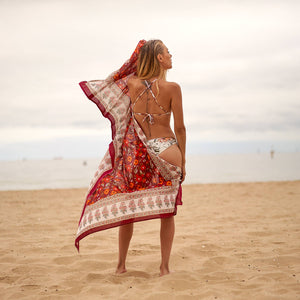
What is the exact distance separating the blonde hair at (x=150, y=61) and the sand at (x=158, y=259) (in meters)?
2.05

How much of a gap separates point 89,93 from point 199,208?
527 centimetres

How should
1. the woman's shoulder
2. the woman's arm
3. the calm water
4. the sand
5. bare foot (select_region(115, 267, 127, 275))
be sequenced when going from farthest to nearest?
1. the calm water
2. bare foot (select_region(115, 267, 127, 275))
3. the woman's shoulder
4. the woman's arm
5. the sand

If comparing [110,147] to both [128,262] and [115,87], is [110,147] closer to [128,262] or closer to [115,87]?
[115,87]

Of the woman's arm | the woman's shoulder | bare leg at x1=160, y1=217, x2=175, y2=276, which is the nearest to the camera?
the woman's arm

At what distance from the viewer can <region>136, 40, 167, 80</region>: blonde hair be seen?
10.9 ft

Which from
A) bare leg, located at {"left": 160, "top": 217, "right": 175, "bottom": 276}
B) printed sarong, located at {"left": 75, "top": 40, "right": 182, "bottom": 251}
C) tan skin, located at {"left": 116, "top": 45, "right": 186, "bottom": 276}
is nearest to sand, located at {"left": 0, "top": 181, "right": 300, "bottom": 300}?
bare leg, located at {"left": 160, "top": 217, "right": 175, "bottom": 276}

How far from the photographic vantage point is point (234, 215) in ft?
23.5

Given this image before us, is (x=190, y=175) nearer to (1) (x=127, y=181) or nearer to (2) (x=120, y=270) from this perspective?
(2) (x=120, y=270)

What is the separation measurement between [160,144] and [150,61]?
2.77 feet

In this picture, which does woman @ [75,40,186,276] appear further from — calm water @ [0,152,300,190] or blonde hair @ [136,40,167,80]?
calm water @ [0,152,300,190]

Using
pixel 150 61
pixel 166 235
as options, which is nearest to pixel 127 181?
pixel 166 235

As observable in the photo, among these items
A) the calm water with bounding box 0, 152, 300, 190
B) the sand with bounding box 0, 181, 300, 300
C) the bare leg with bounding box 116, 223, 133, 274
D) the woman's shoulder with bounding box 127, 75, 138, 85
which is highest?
the woman's shoulder with bounding box 127, 75, 138, 85

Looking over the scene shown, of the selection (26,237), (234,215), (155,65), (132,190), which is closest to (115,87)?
(155,65)

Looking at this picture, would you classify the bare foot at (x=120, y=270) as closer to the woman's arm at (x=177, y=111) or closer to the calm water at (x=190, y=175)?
the woman's arm at (x=177, y=111)
